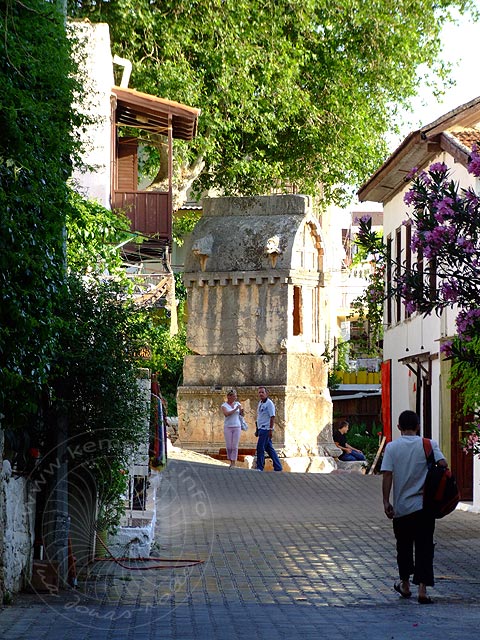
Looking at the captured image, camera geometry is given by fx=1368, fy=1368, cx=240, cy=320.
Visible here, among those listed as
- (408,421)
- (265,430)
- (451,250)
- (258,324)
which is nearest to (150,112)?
(258,324)

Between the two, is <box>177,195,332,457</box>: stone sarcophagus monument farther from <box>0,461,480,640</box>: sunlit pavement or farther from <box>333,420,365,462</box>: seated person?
<box>0,461,480,640</box>: sunlit pavement

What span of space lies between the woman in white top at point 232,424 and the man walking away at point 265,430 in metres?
0.51

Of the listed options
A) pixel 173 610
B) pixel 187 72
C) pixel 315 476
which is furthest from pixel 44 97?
pixel 187 72

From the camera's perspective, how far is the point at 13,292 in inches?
327

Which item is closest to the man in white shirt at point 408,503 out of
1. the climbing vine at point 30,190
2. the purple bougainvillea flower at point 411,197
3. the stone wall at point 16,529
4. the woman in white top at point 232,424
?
the purple bougainvillea flower at point 411,197

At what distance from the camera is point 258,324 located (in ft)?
98.0

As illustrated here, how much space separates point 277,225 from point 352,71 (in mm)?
11264

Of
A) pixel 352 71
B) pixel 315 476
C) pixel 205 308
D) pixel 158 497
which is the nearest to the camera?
pixel 158 497

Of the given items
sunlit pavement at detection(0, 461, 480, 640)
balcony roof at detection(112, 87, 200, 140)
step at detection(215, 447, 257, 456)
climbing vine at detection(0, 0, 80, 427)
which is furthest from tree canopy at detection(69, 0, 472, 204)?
climbing vine at detection(0, 0, 80, 427)

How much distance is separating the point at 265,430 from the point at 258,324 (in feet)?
14.7

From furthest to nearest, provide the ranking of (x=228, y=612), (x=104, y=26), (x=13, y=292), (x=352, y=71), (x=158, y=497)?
1. (x=352, y=71)
2. (x=104, y=26)
3. (x=158, y=497)
4. (x=228, y=612)
5. (x=13, y=292)

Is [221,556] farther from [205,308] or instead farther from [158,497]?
[205,308]

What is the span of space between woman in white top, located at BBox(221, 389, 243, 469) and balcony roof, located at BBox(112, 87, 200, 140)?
687 centimetres

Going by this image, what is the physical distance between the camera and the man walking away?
25781 mm
